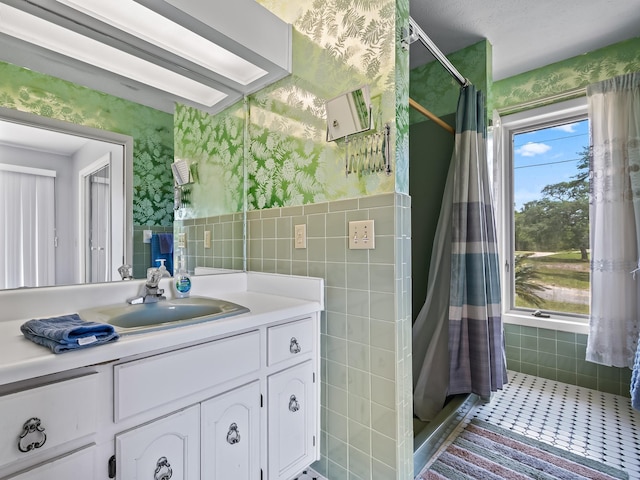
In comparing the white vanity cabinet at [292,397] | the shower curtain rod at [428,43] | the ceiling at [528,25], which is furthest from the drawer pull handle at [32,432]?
the ceiling at [528,25]

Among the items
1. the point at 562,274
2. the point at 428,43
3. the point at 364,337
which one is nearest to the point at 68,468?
the point at 364,337

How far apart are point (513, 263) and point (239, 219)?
7.63ft

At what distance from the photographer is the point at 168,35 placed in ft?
4.13

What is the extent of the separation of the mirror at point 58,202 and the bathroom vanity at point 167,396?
0.08m

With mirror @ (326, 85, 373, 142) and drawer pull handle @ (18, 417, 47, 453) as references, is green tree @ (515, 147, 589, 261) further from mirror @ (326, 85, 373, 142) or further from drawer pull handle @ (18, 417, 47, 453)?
drawer pull handle @ (18, 417, 47, 453)

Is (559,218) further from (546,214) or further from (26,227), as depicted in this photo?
(26,227)

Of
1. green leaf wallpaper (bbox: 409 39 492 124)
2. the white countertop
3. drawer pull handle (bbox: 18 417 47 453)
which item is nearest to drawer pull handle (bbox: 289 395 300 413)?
the white countertop

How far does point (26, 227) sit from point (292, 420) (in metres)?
1.16

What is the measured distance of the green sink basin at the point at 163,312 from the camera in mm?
1007

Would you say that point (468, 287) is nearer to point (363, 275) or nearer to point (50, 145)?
point (363, 275)

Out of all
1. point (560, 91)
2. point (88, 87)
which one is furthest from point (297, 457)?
point (560, 91)

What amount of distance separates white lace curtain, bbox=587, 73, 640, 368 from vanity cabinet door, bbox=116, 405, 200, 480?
255cm

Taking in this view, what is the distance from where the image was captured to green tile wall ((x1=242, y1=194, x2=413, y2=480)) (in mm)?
1157

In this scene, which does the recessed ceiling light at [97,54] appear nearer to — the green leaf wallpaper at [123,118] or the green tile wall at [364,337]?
the green leaf wallpaper at [123,118]
